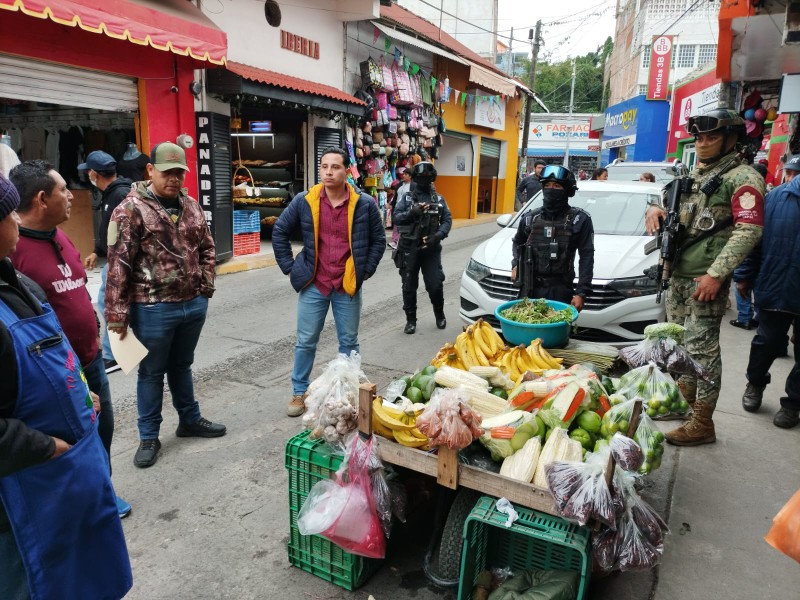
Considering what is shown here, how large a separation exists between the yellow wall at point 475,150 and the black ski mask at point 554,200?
50.3 feet

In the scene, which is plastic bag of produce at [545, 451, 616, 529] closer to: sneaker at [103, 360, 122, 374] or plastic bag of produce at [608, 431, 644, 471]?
plastic bag of produce at [608, 431, 644, 471]

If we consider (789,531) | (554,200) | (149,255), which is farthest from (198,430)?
(789,531)

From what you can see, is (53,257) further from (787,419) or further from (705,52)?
(705,52)

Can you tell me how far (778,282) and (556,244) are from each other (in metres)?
1.69

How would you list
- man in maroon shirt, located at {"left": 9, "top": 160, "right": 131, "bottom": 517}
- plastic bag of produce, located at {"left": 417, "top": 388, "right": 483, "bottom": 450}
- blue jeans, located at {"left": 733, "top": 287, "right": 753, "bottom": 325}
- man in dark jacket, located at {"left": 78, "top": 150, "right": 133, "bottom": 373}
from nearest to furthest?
plastic bag of produce, located at {"left": 417, "top": 388, "right": 483, "bottom": 450} < man in maroon shirt, located at {"left": 9, "top": 160, "right": 131, "bottom": 517} < man in dark jacket, located at {"left": 78, "top": 150, "right": 133, "bottom": 373} < blue jeans, located at {"left": 733, "top": 287, "right": 753, "bottom": 325}

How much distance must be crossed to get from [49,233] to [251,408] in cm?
242

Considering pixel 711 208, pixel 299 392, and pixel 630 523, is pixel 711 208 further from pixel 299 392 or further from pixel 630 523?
pixel 299 392

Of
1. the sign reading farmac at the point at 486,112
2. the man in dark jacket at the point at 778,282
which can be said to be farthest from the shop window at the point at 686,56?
the man in dark jacket at the point at 778,282

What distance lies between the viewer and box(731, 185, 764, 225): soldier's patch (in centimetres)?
372

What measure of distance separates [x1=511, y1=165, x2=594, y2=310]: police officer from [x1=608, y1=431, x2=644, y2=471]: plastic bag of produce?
2.37 metres

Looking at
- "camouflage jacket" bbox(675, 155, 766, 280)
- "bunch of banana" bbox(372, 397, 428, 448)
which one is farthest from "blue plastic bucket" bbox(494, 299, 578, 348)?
"bunch of banana" bbox(372, 397, 428, 448)

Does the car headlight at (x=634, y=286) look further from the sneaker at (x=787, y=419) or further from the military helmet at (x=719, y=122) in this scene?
the military helmet at (x=719, y=122)

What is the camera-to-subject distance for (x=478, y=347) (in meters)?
3.90

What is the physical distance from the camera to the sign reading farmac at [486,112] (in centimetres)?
2097
